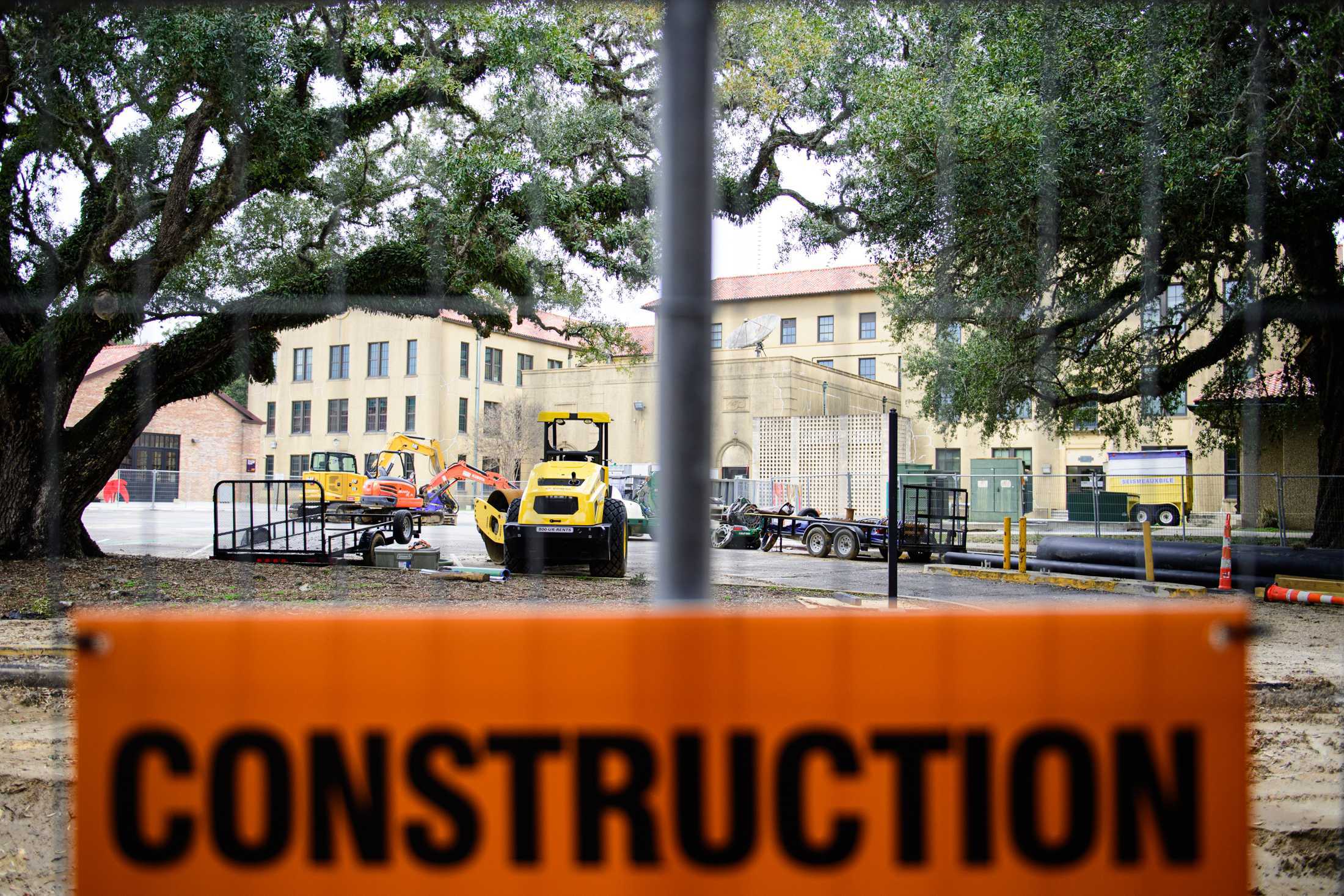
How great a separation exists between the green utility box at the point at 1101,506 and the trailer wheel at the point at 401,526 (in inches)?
599

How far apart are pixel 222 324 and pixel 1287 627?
1328 cm

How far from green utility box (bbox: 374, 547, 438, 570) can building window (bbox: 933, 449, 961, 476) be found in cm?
2456

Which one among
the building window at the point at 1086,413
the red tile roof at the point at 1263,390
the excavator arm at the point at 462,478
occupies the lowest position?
the excavator arm at the point at 462,478

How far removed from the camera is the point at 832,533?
19.2 m

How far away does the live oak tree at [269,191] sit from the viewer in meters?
10.4

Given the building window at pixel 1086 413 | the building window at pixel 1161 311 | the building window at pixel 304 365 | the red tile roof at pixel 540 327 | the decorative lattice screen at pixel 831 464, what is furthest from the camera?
the building window at pixel 304 365

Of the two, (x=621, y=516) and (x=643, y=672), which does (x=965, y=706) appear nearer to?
(x=643, y=672)

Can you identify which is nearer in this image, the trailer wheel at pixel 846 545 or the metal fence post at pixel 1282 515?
the metal fence post at pixel 1282 515

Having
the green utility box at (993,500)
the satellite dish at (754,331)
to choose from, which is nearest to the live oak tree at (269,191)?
the satellite dish at (754,331)

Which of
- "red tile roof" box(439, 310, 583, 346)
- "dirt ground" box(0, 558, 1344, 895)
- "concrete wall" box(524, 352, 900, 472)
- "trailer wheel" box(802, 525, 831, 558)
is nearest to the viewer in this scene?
"dirt ground" box(0, 558, 1344, 895)

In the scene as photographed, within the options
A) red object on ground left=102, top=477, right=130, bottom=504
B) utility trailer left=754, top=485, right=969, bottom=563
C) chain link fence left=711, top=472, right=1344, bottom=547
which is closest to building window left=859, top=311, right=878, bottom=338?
utility trailer left=754, top=485, right=969, bottom=563

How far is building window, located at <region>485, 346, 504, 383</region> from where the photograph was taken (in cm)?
2162

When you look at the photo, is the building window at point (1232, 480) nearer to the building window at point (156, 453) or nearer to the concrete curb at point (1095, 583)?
the concrete curb at point (1095, 583)

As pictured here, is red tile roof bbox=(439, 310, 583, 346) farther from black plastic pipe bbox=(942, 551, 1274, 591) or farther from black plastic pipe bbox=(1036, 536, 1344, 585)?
black plastic pipe bbox=(1036, 536, 1344, 585)
